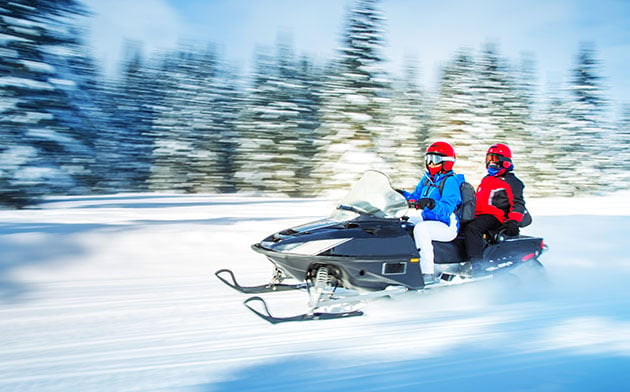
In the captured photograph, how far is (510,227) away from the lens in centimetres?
541

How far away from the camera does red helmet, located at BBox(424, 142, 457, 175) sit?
5.06 meters

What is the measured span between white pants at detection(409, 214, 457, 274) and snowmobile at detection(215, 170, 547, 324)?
0.29ft

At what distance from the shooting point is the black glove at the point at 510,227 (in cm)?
540

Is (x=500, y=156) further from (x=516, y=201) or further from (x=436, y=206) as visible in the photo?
(x=436, y=206)

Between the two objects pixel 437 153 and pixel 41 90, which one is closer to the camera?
pixel 437 153

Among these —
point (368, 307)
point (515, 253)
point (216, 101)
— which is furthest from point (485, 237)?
point (216, 101)

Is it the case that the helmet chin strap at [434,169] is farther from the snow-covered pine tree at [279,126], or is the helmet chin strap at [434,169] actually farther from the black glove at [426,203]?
the snow-covered pine tree at [279,126]

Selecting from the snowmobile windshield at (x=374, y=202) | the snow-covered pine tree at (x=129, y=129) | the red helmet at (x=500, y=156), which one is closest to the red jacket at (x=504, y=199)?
the red helmet at (x=500, y=156)

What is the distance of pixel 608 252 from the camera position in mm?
8227

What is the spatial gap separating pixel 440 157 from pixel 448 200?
1.52 feet

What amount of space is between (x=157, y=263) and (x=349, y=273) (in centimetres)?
319

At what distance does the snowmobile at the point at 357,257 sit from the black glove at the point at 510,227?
1.98ft

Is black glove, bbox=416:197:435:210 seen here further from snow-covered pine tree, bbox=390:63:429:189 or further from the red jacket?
snow-covered pine tree, bbox=390:63:429:189

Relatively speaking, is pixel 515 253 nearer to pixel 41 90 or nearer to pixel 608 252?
pixel 608 252
